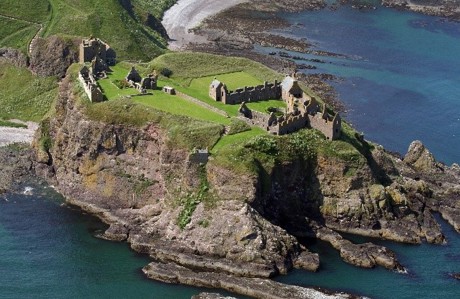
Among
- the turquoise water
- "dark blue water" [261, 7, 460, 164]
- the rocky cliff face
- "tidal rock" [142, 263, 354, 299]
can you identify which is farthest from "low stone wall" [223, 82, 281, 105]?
"tidal rock" [142, 263, 354, 299]

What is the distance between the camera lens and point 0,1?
15988 cm

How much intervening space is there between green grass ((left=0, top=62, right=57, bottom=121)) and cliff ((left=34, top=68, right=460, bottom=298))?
2351 centimetres

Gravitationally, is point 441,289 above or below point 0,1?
below

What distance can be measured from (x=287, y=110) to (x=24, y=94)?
5122cm

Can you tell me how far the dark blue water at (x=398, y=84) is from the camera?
133625 millimetres

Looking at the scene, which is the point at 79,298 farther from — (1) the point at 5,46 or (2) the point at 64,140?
(1) the point at 5,46

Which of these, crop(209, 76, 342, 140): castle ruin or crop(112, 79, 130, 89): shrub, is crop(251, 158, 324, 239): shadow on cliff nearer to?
crop(209, 76, 342, 140): castle ruin

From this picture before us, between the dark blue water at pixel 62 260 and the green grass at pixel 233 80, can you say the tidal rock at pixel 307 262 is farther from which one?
the green grass at pixel 233 80

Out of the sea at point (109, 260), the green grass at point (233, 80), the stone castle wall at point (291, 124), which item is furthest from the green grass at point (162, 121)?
the green grass at point (233, 80)

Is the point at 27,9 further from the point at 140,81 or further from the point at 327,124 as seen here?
the point at 327,124

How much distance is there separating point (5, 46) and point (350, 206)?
8052cm

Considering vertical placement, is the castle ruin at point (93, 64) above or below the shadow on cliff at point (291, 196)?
above

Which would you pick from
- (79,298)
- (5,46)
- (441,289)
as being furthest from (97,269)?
(5,46)

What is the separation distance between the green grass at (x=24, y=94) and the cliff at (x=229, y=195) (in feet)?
77.1
